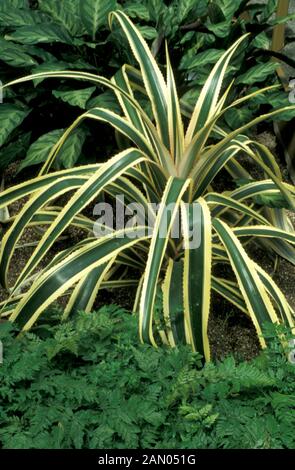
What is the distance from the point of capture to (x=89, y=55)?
9.41 feet

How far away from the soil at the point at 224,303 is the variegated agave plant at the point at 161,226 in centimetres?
10

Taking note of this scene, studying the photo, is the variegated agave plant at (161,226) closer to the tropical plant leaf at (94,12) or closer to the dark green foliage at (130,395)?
the dark green foliage at (130,395)

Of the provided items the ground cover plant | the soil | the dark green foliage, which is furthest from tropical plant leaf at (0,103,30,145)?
the dark green foliage

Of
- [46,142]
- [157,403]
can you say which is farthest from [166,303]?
[46,142]

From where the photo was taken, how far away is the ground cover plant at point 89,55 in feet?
8.89

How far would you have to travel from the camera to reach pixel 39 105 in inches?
111

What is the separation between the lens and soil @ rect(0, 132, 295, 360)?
2449 millimetres

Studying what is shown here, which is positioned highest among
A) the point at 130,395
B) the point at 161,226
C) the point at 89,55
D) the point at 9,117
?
the point at 89,55

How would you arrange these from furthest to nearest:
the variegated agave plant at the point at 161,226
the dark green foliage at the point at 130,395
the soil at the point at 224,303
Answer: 1. the soil at the point at 224,303
2. the variegated agave plant at the point at 161,226
3. the dark green foliage at the point at 130,395

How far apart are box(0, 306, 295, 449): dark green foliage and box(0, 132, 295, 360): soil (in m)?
0.35

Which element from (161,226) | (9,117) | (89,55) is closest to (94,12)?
(89,55)

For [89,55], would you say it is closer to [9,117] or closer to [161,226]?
[9,117]

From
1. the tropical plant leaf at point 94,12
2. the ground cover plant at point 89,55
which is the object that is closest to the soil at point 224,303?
the ground cover plant at point 89,55

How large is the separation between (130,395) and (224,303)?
747 mm
